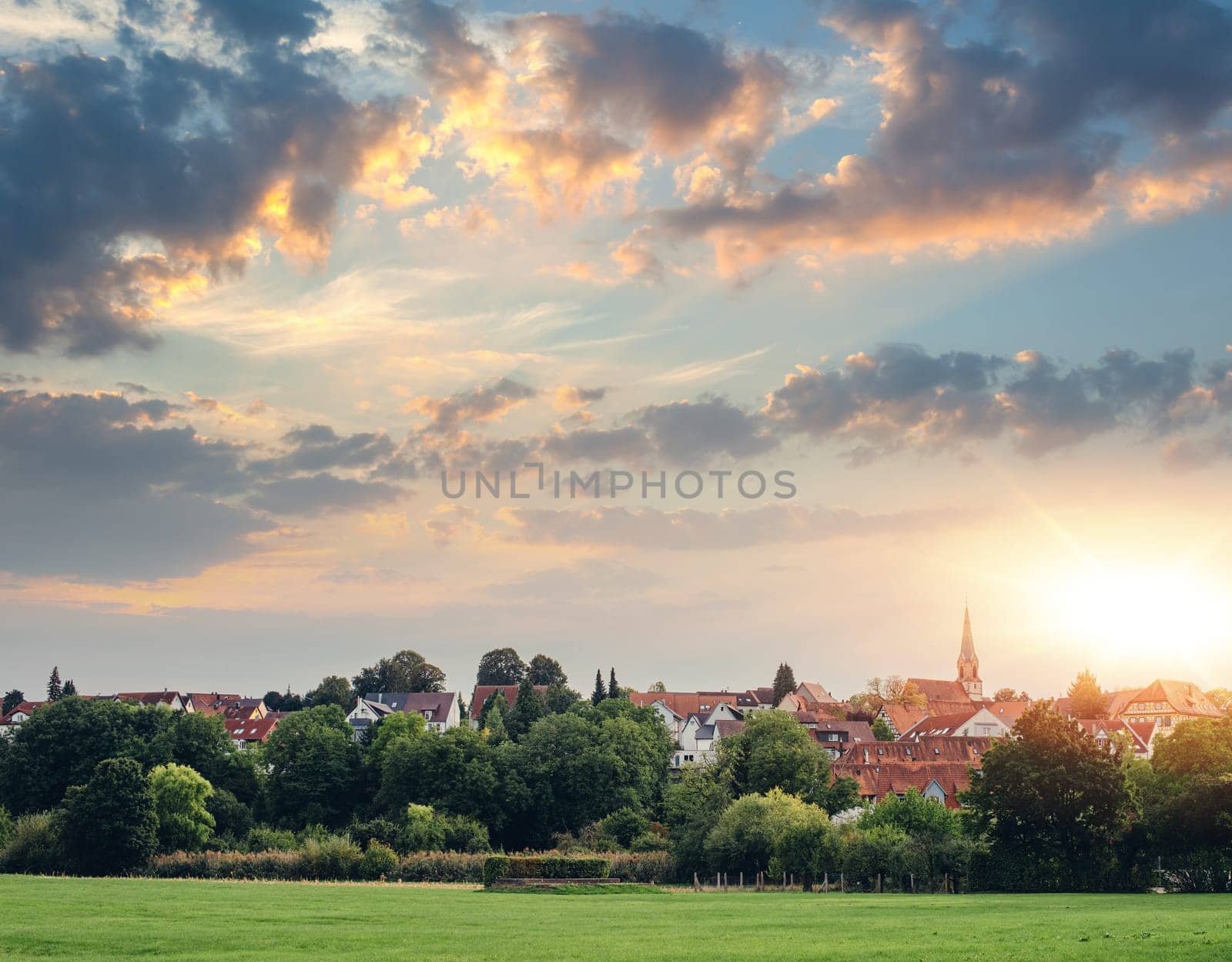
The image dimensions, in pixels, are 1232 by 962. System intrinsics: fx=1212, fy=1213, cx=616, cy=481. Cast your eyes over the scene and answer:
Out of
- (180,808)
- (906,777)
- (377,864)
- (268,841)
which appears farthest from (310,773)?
(906,777)

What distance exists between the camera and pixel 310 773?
396 feet

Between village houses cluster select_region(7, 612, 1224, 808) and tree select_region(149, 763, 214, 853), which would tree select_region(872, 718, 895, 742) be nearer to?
village houses cluster select_region(7, 612, 1224, 808)

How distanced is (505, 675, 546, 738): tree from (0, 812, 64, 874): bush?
7093cm

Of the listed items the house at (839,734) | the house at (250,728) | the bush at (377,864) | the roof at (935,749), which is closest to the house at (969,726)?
the house at (839,734)

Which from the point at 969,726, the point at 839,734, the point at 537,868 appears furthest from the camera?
the point at 839,734

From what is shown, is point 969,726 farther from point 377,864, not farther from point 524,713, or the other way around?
point 377,864

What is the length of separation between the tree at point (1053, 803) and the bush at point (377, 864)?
40820 millimetres

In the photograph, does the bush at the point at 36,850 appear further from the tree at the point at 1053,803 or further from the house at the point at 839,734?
the house at the point at 839,734

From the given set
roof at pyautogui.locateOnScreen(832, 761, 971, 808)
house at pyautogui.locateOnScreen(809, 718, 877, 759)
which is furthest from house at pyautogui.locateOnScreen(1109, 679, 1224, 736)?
roof at pyautogui.locateOnScreen(832, 761, 971, 808)

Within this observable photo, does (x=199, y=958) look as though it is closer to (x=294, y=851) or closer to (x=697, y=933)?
Result: (x=697, y=933)

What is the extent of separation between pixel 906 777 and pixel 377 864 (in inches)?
1961

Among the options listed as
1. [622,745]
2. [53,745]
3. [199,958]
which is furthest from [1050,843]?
[53,745]

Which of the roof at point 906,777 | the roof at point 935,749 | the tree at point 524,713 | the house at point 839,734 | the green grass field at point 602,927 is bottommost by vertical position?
the green grass field at point 602,927

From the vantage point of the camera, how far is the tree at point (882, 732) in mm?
181375
